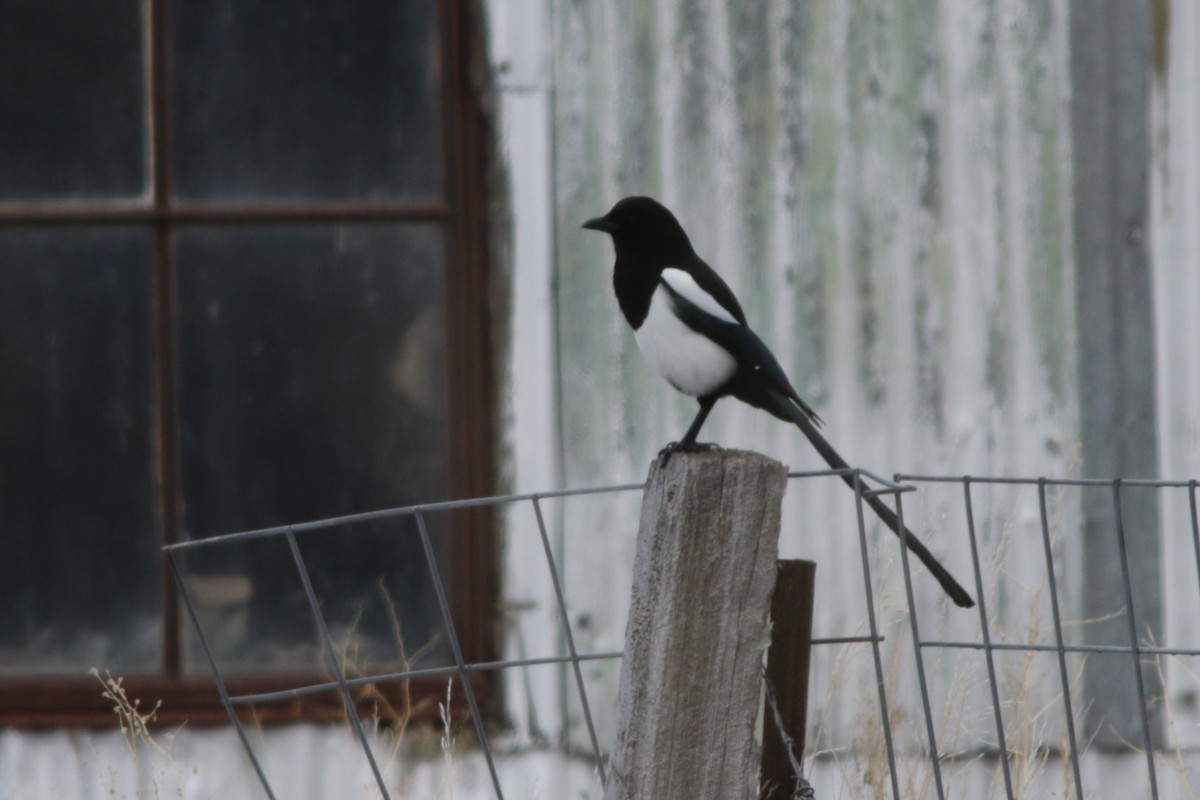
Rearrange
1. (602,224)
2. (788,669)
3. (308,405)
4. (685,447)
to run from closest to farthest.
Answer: (788,669) < (685,447) < (602,224) < (308,405)

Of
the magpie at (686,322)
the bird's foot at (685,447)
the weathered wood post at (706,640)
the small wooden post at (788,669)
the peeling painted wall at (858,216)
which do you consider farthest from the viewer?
the peeling painted wall at (858,216)

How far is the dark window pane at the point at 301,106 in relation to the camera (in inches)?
131

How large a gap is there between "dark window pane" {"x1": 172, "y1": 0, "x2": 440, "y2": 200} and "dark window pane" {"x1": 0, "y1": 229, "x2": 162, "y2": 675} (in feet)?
1.31

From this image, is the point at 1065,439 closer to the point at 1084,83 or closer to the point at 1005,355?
the point at 1005,355

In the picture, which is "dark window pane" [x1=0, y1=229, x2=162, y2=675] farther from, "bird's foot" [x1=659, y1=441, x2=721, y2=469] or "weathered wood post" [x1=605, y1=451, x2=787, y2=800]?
"weathered wood post" [x1=605, y1=451, x2=787, y2=800]

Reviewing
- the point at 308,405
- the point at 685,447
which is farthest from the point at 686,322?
the point at 308,405

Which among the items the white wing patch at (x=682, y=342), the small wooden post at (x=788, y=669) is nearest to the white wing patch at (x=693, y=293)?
the white wing patch at (x=682, y=342)

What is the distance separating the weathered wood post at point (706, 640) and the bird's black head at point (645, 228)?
0.92 meters

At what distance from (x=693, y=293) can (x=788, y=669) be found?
2.43ft

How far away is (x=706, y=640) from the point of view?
1538 millimetres

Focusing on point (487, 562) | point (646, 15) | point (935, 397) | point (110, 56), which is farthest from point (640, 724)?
point (110, 56)

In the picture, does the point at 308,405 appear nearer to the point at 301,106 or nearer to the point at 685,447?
the point at 301,106

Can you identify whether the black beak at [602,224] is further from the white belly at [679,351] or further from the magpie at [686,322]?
the white belly at [679,351]

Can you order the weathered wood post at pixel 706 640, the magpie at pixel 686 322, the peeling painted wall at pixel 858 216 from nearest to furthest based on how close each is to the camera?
the weathered wood post at pixel 706 640 → the magpie at pixel 686 322 → the peeling painted wall at pixel 858 216
